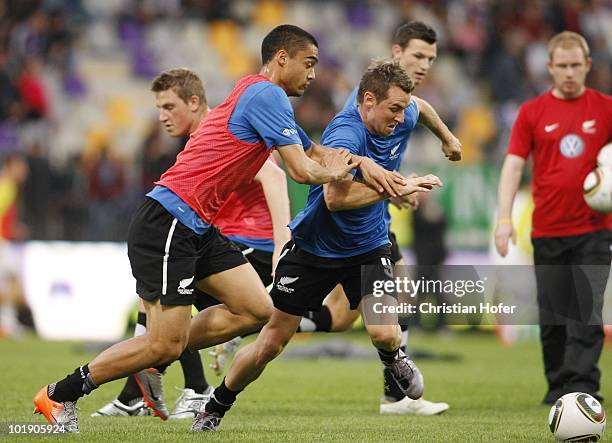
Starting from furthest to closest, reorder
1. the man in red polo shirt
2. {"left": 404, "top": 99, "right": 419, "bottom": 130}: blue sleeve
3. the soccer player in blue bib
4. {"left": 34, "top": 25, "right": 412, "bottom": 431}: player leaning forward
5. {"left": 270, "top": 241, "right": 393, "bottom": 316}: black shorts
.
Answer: the man in red polo shirt, the soccer player in blue bib, {"left": 404, "top": 99, "right": 419, "bottom": 130}: blue sleeve, {"left": 270, "top": 241, "right": 393, "bottom": 316}: black shorts, {"left": 34, "top": 25, "right": 412, "bottom": 431}: player leaning forward

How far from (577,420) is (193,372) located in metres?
3.17

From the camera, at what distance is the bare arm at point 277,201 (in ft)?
28.5

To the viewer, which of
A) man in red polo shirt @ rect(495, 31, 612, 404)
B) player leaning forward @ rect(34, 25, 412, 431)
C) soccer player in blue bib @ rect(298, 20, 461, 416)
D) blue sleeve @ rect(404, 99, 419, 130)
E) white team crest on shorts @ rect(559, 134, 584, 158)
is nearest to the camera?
player leaning forward @ rect(34, 25, 412, 431)

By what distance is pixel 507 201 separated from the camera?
9930 mm

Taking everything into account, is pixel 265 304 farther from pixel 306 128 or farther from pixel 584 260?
pixel 306 128

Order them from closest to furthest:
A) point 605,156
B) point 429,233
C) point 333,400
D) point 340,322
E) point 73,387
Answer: point 73,387 < point 340,322 < point 605,156 < point 333,400 < point 429,233

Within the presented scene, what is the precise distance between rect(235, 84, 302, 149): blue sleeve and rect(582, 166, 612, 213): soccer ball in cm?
322

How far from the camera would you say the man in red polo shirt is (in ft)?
31.9

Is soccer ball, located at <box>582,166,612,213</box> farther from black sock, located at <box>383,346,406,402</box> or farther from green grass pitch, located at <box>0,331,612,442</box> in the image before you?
black sock, located at <box>383,346,406,402</box>

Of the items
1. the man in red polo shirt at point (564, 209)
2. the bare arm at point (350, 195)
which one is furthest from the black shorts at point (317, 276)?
the man in red polo shirt at point (564, 209)

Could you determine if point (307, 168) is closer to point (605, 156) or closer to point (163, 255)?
point (163, 255)

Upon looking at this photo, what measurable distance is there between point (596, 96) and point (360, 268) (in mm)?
3449

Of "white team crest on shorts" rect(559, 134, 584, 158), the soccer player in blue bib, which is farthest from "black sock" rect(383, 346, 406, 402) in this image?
"white team crest on shorts" rect(559, 134, 584, 158)

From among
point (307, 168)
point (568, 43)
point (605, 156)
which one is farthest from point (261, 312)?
point (568, 43)
